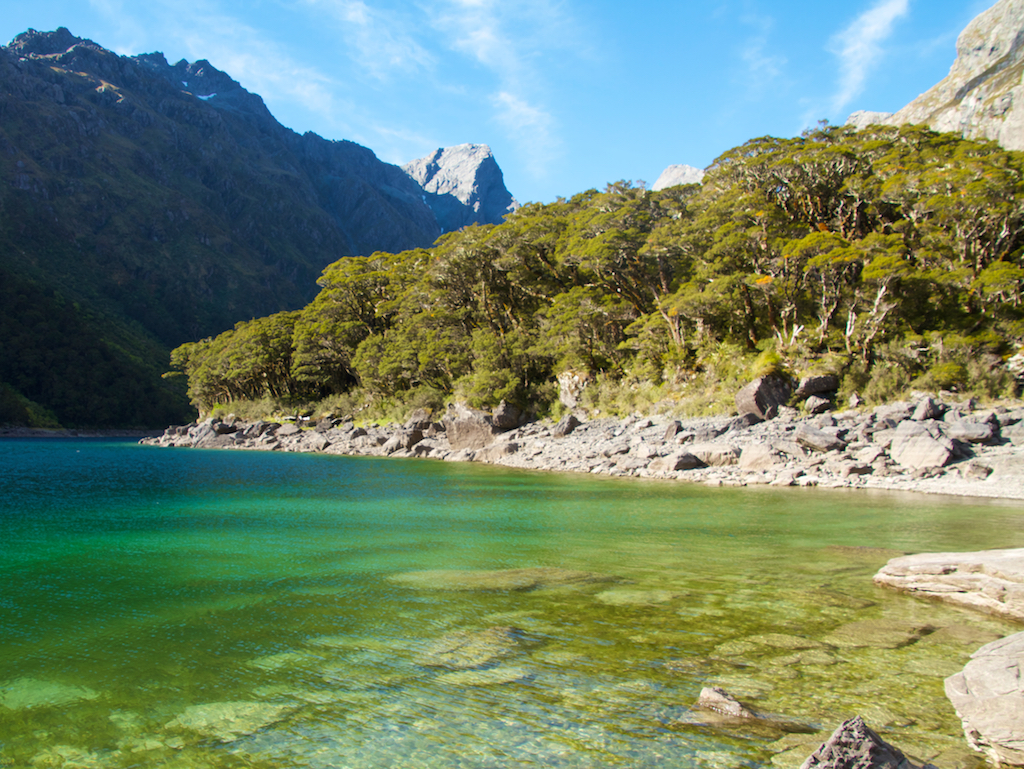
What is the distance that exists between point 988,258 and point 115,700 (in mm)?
39978

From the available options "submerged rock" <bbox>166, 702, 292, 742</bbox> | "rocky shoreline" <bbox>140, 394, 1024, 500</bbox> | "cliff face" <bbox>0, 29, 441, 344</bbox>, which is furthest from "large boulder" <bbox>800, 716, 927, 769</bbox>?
"cliff face" <bbox>0, 29, 441, 344</bbox>

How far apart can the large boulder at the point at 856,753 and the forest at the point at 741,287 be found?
2722 cm

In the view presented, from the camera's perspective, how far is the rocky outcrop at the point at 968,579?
24.3 ft

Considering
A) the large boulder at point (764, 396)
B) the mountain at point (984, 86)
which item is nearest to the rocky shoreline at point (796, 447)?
the large boulder at point (764, 396)

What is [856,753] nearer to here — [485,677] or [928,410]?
[485,677]

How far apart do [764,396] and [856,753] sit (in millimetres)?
26929

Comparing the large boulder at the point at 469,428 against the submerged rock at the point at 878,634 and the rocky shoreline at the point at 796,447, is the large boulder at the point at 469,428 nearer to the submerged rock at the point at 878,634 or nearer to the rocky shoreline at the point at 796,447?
the rocky shoreline at the point at 796,447

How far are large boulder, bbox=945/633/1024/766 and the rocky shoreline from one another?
1637 centimetres

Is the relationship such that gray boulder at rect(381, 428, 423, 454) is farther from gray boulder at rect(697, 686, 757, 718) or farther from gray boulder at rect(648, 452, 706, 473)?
gray boulder at rect(697, 686, 757, 718)

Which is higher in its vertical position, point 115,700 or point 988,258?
point 988,258

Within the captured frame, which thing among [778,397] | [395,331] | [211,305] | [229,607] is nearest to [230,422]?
[395,331]

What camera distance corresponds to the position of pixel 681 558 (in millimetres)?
11102

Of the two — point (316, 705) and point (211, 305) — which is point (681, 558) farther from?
point (211, 305)

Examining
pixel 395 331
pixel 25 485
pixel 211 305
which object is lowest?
pixel 25 485
